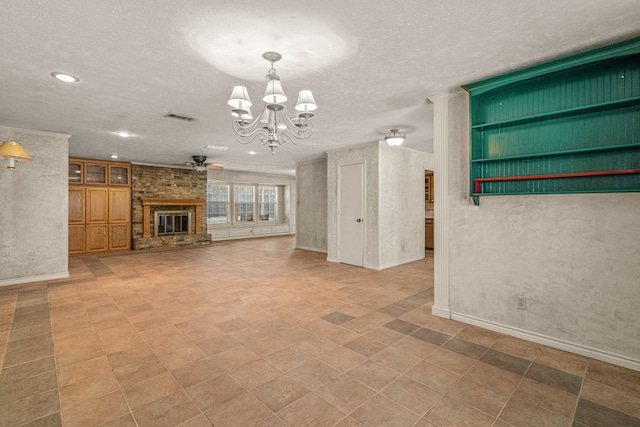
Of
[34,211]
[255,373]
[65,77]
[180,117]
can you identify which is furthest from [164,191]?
[255,373]

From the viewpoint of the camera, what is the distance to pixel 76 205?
25.9ft

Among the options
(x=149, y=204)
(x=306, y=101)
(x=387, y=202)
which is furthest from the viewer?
(x=149, y=204)

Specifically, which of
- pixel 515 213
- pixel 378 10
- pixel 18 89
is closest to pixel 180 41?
pixel 378 10

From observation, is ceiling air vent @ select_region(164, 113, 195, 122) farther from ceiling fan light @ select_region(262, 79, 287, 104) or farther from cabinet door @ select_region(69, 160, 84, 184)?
cabinet door @ select_region(69, 160, 84, 184)

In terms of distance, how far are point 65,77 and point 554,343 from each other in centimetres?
519

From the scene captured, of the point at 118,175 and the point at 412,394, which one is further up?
the point at 118,175

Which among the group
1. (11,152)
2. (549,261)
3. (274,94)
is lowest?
(549,261)

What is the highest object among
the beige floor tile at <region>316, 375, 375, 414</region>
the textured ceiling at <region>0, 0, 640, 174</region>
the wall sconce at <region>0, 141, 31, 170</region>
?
the textured ceiling at <region>0, 0, 640, 174</region>

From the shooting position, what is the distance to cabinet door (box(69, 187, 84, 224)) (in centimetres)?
780

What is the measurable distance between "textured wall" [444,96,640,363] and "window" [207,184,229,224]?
9232 millimetres

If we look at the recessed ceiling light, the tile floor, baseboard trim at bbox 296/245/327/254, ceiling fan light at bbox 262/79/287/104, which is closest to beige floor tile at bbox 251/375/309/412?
the tile floor

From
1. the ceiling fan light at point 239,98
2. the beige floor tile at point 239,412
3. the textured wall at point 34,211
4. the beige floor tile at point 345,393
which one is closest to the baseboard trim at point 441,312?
the beige floor tile at point 345,393

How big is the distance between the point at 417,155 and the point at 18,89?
6399 mm

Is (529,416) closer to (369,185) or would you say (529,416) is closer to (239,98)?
(239,98)
